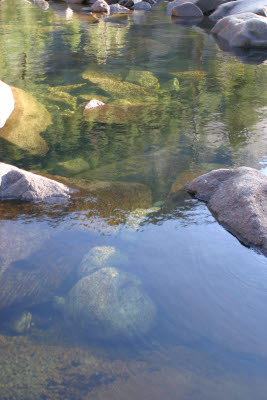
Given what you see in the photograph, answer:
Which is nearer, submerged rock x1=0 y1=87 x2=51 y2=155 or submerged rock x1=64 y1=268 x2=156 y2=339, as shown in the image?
submerged rock x1=64 y1=268 x2=156 y2=339

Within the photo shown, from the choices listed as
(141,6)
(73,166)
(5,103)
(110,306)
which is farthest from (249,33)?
(110,306)

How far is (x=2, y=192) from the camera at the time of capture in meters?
4.73

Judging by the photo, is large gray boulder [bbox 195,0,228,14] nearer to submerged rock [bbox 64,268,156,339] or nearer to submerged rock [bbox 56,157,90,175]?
submerged rock [bbox 56,157,90,175]

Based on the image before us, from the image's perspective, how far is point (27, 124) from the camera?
7.05m

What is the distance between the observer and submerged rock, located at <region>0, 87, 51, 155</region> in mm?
6372

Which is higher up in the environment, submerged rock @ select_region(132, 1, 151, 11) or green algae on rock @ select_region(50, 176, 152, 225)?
submerged rock @ select_region(132, 1, 151, 11)

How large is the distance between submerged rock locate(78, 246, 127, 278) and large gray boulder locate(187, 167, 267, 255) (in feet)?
4.28

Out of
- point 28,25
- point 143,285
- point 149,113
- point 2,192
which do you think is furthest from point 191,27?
point 143,285

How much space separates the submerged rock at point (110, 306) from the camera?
3.02 metres

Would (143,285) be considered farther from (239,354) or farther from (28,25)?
(28,25)


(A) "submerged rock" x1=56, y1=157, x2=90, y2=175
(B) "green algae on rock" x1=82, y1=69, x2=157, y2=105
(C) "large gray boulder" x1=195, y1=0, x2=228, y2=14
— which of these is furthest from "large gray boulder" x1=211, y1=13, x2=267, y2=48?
(A) "submerged rock" x1=56, y1=157, x2=90, y2=175

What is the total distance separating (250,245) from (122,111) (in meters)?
4.61

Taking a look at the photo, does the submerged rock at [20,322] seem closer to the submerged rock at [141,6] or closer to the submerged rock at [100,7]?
the submerged rock at [100,7]

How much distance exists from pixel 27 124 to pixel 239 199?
14.6 ft
